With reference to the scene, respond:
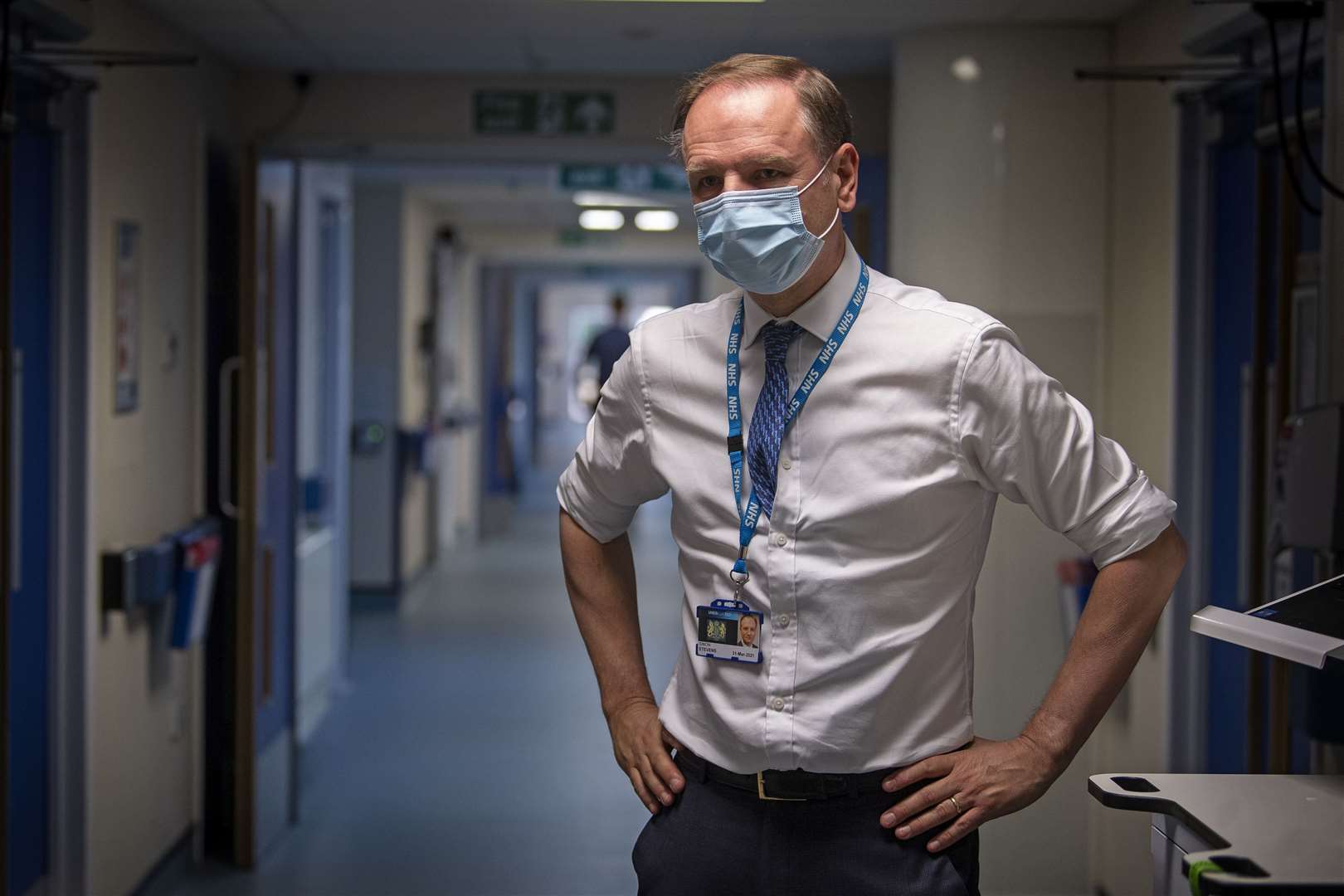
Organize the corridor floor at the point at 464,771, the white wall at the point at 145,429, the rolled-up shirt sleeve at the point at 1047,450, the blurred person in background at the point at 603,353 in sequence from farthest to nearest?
the blurred person in background at the point at 603,353
the corridor floor at the point at 464,771
the white wall at the point at 145,429
the rolled-up shirt sleeve at the point at 1047,450

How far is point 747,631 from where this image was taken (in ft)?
5.24

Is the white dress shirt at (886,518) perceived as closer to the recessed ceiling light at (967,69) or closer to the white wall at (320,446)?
the recessed ceiling light at (967,69)

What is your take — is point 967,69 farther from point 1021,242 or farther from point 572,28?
point 572,28

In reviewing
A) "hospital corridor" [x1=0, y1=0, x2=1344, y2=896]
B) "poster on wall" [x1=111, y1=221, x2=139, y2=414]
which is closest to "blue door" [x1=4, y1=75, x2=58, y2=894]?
"hospital corridor" [x1=0, y1=0, x2=1344, y2=896]

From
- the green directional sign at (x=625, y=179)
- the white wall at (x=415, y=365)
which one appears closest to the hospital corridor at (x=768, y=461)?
the green directional sign at (x=625, y=179)

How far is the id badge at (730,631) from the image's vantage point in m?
1.60

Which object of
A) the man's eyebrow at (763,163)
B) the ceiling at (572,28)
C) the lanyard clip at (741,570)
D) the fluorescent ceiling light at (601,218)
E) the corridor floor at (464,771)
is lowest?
the corridor floor at (464,771)

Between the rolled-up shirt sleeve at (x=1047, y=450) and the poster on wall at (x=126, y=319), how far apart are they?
2656mm

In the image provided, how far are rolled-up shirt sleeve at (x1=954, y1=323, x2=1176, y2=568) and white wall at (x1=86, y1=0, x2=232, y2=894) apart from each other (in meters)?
2.55

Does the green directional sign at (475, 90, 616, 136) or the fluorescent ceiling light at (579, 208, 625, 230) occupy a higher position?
the fluorescent ceiling light at (579, 208, 625, 230)

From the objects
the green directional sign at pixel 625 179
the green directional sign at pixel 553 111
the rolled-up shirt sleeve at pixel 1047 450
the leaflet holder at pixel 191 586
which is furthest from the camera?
the green directional sign at pixel 625 179

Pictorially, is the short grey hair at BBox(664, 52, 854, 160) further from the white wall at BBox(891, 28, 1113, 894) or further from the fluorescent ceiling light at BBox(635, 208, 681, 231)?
the fluorescent ceiling light at BBox(635, 208, 681, 231)

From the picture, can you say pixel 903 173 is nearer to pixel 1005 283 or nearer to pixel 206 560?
pixel 1005 283

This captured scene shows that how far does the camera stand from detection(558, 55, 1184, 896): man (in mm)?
1557
